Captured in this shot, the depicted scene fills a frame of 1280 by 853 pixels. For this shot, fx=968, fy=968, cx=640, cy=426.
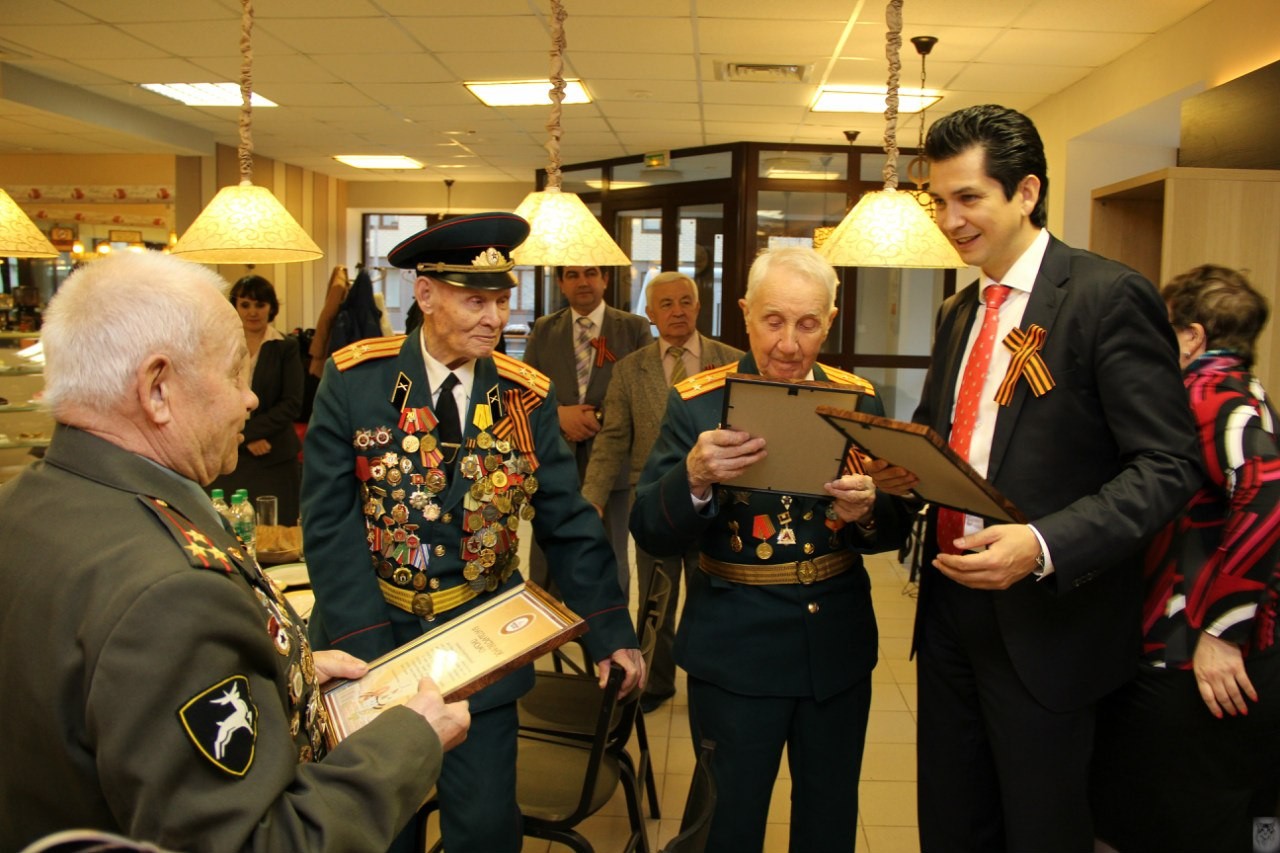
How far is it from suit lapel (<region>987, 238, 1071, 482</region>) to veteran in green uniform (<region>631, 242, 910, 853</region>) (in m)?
0.34

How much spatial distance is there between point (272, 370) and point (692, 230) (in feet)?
21.1

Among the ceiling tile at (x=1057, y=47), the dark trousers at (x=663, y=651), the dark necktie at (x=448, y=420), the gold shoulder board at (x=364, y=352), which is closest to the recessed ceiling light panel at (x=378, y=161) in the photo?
the ceiling tile at (x=1057, y=47)

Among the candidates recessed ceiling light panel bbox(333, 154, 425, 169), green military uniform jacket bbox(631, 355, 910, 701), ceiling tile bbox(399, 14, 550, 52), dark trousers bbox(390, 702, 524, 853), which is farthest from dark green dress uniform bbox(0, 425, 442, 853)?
recessed ceiling light panel bbox(333, 154, 425, 169)

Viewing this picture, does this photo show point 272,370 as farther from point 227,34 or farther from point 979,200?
point 979,200

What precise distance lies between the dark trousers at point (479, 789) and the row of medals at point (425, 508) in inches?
12.8

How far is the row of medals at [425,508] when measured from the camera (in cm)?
221

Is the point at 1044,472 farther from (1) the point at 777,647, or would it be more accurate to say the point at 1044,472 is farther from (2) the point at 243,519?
(2) the point at 243,519

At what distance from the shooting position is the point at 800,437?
1999 mm

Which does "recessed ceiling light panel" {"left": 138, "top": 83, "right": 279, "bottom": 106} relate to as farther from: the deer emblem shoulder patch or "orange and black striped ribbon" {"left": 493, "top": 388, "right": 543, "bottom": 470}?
the deer emblem shoulder patch

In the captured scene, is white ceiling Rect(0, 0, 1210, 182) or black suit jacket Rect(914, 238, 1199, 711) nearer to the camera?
black suit jacket Rect(914, 238, 1199, 711)

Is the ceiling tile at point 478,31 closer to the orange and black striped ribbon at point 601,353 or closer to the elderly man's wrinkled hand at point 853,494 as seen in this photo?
the orange and black striped ribbon at point 601,353

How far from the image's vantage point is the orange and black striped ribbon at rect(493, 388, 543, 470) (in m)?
2.34

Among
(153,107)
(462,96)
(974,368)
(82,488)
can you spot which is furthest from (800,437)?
(153,107)

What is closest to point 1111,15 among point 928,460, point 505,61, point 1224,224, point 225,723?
point 1224,224
